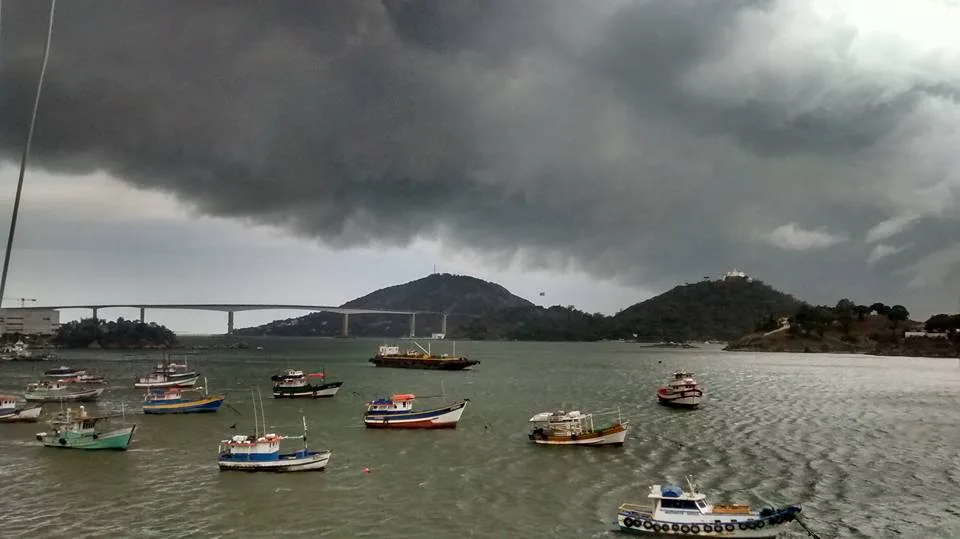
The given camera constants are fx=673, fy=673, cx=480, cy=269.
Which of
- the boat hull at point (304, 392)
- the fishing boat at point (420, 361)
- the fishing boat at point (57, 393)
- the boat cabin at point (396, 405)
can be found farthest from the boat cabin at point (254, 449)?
the fishing boat at point (420, 361)

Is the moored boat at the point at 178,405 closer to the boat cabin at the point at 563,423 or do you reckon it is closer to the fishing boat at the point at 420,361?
the boat cabin at the point at 563,423

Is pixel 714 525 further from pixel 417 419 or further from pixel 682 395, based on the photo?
pixel 682 395

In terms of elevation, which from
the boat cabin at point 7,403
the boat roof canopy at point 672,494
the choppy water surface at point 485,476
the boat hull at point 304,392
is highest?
the boat cabin at point 7,403

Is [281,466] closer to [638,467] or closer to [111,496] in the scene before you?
[111,496]

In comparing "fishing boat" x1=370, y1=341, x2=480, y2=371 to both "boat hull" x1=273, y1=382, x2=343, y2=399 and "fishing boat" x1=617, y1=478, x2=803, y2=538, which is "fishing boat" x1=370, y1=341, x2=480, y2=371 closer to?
"boat hull" x1=273, y1=382, x2=343, y2=399

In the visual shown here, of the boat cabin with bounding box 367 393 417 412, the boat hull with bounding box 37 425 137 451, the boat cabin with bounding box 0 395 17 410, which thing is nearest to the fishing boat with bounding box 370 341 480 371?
the boat cabin with bounding box 367 393 417 412

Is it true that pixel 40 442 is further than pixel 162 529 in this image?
Yes

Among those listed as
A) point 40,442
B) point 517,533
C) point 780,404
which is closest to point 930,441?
point 780,404

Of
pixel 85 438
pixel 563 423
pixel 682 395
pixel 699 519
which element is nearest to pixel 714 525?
pixel 699 519
